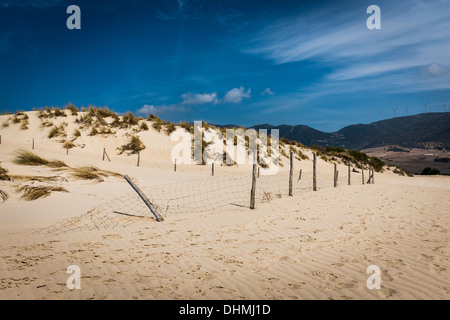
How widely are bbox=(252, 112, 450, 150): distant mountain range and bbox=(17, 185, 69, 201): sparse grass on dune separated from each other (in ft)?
288

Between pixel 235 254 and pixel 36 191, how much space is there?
8219 mm

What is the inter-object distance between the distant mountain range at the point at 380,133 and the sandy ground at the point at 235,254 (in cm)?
8718

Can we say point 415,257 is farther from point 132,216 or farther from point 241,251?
point 132,216

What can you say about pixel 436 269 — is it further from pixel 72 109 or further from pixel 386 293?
pixel 72 109

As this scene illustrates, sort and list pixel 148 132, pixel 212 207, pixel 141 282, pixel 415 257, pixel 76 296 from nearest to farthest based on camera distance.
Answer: pixel 76 296, pixel 141 282, pixel 415 257, pixel 212 207, pixel 148 132

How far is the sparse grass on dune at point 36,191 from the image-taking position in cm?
877

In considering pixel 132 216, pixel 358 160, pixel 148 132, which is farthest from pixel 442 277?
pixel 358 160

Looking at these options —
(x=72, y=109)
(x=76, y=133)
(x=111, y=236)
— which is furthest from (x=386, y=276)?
(x=72, y=109)

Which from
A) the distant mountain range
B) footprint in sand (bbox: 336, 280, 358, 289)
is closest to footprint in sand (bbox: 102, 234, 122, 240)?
footprint in sand (bbox: 336, 280, 358, 289)

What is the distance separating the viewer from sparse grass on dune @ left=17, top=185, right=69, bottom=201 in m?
8.77

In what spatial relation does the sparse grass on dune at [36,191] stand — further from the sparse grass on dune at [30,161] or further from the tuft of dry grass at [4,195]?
the sparse grass on dune at [30,161]

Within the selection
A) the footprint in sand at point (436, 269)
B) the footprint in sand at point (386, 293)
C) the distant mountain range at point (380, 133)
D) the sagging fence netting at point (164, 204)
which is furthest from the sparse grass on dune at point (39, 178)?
the distant mountain range at point (380, 133)
